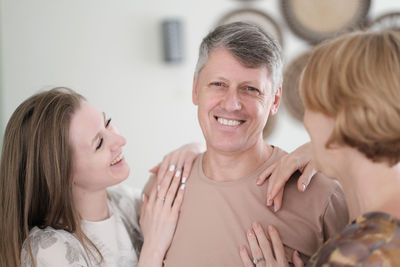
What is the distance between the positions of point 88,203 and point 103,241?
0.52 ft

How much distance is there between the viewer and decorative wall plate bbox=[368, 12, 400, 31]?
3.71 m

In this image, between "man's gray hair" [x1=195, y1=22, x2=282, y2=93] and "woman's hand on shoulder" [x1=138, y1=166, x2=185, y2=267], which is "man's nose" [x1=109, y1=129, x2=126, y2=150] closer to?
"woman's hand on shoulder" [x1=138, y1=166, x2=185, y2=267]

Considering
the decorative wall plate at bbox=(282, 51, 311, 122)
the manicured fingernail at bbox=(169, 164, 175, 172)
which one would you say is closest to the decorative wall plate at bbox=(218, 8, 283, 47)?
the decorative wall plate at bbox=(282, 51, 311, 122)

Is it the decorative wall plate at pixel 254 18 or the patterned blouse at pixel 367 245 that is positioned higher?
the decorative wall plate at pixel 254 18

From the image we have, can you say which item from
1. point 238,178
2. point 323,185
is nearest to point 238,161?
point 238,178

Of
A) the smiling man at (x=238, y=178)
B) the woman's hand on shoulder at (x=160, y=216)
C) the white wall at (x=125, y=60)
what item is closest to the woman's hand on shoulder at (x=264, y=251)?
the smiling man at (x=238, y=178)

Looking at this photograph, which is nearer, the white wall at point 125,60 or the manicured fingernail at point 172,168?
the manicured fingernail at point 172,168

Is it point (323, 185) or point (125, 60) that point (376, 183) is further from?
point (125, 60)

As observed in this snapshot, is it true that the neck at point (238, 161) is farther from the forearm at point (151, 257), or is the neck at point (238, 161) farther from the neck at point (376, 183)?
the neck at point (376, 183)

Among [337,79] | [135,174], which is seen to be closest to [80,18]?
[135,174]

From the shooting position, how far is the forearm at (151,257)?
62.2 inches

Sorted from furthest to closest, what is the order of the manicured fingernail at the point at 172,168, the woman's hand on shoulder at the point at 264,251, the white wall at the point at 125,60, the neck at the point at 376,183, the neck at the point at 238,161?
the white wall at the point at 125,60 → the manicured fingernail at the point at 172,168 → the neck at the point at 238,161 → the woman's hand on shoulder at the point at 264,251 → the neck at the point at 376,183

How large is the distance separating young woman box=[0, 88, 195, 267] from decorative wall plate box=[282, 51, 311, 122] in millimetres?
2320

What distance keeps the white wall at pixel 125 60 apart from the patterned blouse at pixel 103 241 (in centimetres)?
186
